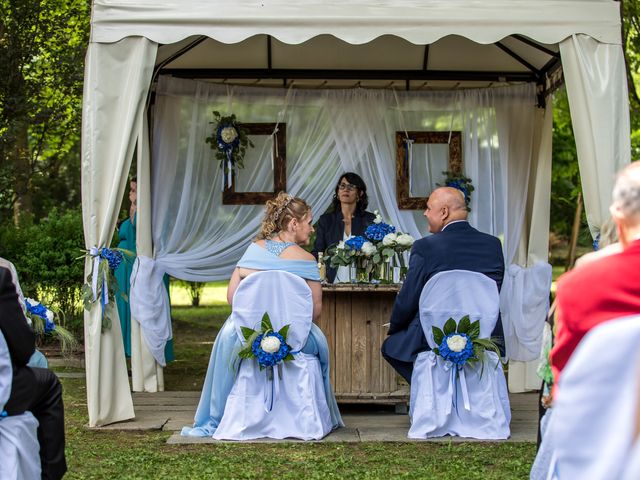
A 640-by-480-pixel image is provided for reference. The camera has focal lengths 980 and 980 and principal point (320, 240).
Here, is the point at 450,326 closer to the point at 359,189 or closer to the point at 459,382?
the point at 459,382

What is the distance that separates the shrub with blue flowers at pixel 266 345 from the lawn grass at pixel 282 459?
1.51ft

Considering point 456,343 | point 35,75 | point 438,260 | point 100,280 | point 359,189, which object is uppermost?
point 35,75

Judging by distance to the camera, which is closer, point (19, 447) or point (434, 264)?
point (19, 447)

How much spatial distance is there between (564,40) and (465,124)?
7.74ft

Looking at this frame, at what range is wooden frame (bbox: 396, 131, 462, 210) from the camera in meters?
7.72

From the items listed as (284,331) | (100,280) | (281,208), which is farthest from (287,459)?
(100,280)

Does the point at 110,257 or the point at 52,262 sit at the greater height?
the point at 110,257

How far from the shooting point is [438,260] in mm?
5285

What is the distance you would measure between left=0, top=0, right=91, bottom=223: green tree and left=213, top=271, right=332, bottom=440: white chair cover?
14.5 ft

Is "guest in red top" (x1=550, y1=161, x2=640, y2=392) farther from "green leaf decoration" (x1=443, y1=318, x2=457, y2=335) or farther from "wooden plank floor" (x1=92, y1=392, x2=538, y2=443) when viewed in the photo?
"wooden plank floor" (x1=92, y1=392, x2=538, y2=443)

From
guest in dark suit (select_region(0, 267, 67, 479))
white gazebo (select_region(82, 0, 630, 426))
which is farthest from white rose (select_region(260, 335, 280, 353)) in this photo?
white gazebo (select_region(82, 0, 630, 426))

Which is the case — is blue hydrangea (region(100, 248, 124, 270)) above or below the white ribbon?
above

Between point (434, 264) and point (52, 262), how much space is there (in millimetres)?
4734

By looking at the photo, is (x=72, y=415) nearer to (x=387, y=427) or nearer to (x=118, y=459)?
(x=118, y=459)
